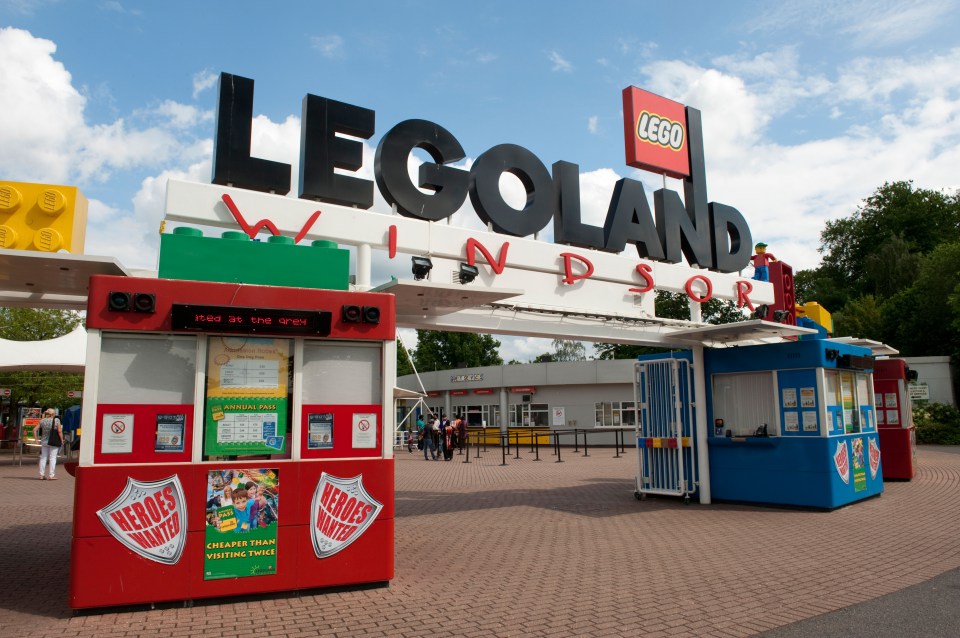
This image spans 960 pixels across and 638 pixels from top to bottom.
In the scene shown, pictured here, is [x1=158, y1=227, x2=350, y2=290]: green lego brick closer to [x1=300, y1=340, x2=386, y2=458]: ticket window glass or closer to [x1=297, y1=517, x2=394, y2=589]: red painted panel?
[x1=300, y1=340, x2=386, y2=458]: ticket window glass

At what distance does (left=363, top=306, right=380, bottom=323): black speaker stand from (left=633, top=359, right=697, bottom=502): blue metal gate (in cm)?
740

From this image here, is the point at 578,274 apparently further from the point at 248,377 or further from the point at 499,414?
the point at 499,414

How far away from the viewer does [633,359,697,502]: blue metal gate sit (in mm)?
12766

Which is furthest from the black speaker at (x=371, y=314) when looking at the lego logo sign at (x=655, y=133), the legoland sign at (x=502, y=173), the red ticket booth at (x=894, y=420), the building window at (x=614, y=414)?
the building window at (x=614, y=414)

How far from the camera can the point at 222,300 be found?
6430mm

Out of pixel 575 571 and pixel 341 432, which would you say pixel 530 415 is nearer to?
pixel 575 571

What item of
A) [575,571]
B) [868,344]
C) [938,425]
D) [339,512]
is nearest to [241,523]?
[339,512]

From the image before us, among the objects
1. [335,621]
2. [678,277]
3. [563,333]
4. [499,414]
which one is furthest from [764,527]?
[499,414]

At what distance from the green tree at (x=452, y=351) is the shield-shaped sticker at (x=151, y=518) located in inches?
2832

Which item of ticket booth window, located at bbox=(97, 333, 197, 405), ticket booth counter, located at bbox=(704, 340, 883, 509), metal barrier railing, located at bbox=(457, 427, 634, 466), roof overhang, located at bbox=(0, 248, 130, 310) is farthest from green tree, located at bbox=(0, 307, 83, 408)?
ticket booth counter, located at bbox=(704, 340, 883, 509)

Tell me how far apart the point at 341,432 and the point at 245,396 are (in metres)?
0.96

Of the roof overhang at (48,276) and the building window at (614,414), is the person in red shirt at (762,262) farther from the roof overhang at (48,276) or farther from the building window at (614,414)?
the building window at (614,414)

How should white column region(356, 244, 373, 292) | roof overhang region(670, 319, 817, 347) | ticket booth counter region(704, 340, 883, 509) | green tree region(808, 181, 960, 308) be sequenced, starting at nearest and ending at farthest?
white column region(356, 244, 373, 292) < roof overhang region(670, 319, 817, 347) < ticket booth counter region(704, 340, 883, 509) < green tree region(808, 181, 960, 308)

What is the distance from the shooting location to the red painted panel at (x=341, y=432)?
6609 millimetres
